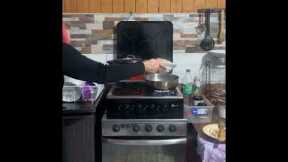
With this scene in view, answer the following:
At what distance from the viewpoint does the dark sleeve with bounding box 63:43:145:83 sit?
1.45 metres

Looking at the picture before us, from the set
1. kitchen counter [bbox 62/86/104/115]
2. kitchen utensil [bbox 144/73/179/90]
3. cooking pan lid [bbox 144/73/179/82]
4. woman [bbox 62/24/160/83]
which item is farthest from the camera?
cooking pan lid [bbox 144/73/179/82]

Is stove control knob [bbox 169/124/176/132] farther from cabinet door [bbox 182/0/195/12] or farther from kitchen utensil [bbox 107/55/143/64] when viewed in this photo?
cabinet door [bbox 182/0/195/12]

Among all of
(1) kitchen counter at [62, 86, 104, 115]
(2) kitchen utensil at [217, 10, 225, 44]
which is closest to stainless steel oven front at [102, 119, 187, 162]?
(1) kitchen counter at [62, 86, 104, 115]

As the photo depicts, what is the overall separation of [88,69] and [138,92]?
1.81 ft

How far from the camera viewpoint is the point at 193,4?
2.36 meters

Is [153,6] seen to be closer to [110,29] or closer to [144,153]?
[110,29]

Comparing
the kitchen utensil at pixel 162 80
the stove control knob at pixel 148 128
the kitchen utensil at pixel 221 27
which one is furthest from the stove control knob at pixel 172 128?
the kitchen utensil at pixel 221 27

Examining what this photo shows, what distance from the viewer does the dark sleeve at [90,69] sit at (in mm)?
1453

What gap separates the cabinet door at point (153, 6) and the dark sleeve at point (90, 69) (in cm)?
70

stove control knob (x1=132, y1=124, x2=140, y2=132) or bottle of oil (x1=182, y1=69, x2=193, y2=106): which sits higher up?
bottle of oil (x1=182, y1=69, x2=193, y2=106)

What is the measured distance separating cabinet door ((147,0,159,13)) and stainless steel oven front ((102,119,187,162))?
2.62 ft
